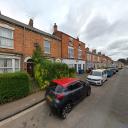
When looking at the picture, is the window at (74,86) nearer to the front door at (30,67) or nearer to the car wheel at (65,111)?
the car wheel at (65,111)

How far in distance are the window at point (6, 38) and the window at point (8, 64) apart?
1.36 m

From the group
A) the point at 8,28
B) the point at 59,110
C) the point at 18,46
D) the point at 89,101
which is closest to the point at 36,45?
the point at 18,46

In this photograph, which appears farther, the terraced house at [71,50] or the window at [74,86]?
the terraced house at [71,50]

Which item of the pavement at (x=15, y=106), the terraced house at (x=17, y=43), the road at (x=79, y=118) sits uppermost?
the terraced house at (x=17, y=43)

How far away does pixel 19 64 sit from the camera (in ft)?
49.4

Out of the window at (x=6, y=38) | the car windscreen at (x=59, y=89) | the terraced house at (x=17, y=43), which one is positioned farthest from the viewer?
the terraced house at (x=17, y=43)

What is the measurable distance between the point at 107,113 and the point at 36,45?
41.2 ft

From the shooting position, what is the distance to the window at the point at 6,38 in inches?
512

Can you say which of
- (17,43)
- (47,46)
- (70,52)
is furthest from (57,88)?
(70,52)

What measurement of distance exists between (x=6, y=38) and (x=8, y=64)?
102 inches

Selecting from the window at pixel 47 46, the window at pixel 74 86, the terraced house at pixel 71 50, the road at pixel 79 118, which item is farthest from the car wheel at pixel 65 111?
the terraced house at pixel 71 50

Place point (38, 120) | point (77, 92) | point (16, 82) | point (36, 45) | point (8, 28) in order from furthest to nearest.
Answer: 1. point (36, 45)
2. point (8, 28)
3. point (16, 82)
4. point (77, 92)
5. point (38, 120)

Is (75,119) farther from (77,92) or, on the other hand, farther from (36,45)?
(36,45)

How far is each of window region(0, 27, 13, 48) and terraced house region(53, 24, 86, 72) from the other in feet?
36.1
